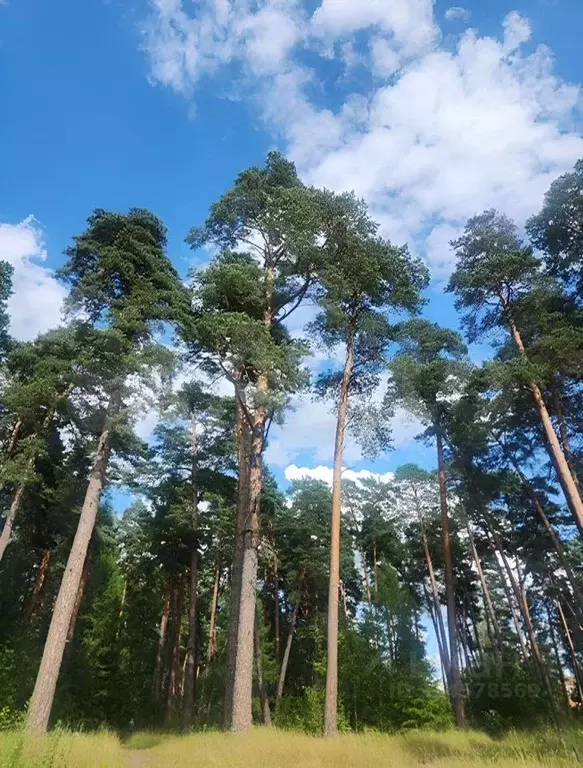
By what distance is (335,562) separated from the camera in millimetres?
12492

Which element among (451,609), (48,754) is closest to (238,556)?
(48,754)

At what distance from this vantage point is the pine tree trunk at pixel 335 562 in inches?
433

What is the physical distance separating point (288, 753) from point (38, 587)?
1838 centimetres

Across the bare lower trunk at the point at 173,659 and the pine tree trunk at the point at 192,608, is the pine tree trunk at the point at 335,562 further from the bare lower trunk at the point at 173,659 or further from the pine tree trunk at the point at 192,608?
the bare lower trunk at the point at 173,659

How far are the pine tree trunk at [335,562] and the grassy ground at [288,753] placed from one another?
662 millimetres

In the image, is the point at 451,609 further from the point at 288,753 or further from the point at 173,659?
the point at 173,659

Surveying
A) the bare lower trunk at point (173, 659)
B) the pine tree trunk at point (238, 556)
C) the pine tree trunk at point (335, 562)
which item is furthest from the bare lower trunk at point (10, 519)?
the bare lower trunk at point (173, 659)

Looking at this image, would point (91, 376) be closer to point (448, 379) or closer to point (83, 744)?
point (83, 744)

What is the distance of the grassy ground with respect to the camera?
6863mm

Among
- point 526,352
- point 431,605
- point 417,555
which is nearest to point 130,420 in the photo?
point 526,352

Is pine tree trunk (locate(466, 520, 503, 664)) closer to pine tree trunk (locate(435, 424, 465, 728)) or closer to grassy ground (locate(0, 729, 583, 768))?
pine tree trunk (locate(435, 424, 465, 728))

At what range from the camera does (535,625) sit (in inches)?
1419

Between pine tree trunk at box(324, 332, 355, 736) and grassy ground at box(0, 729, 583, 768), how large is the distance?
2.17 ft

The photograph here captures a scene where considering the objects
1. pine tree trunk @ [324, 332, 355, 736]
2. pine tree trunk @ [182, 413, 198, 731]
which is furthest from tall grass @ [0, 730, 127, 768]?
pine tree trunk @ [182, 413, 198, 731]
